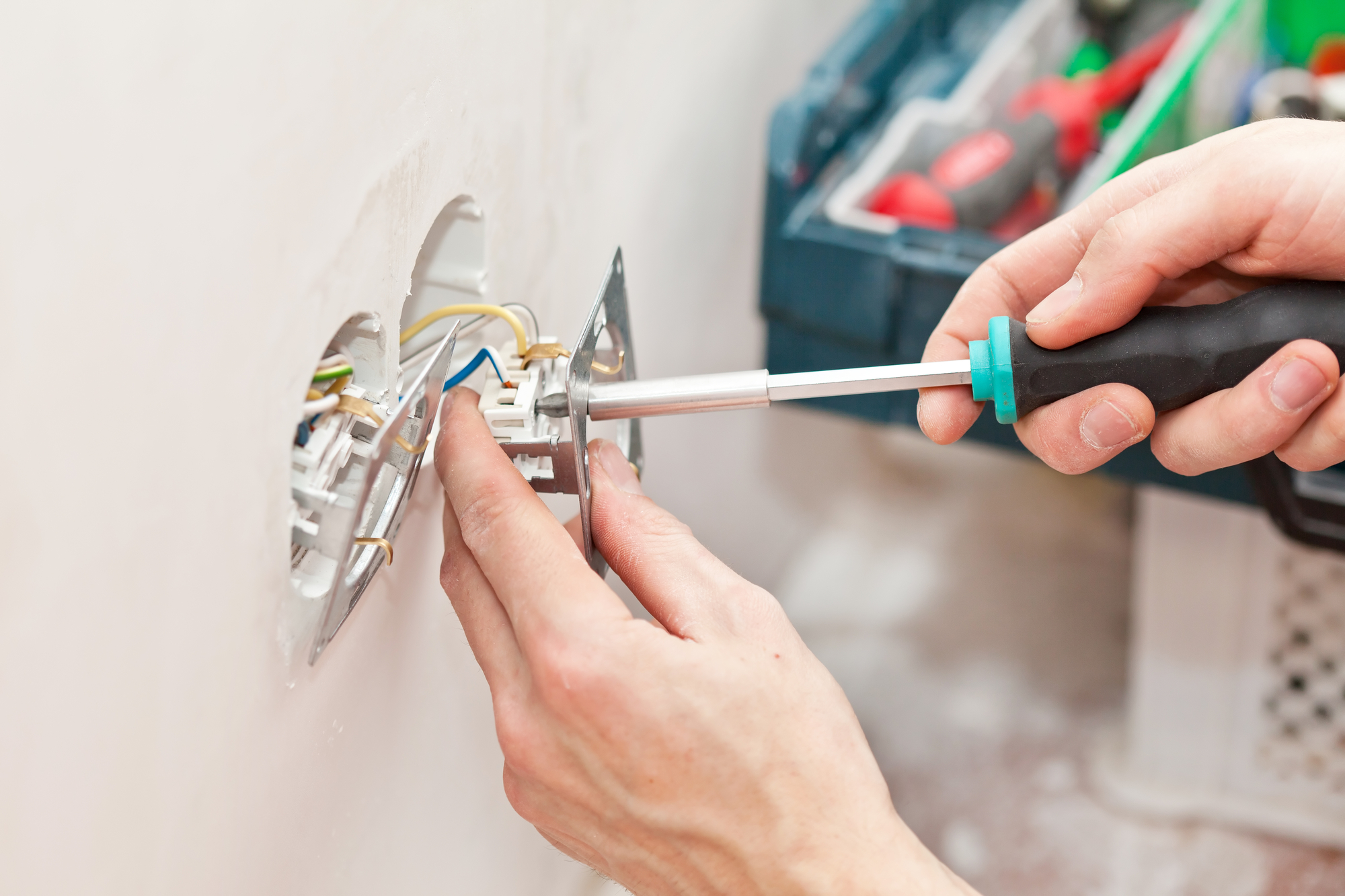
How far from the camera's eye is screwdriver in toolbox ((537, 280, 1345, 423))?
0.38 metres

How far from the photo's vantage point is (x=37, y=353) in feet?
0.79

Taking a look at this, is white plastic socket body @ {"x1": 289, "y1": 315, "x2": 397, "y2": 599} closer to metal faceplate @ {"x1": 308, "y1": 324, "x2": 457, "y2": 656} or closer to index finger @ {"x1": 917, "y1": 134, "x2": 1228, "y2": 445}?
metal faceplate @ {"x1": 308, "y1": 324, "x2": 457, "y2": 656}

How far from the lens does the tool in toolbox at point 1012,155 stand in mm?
748

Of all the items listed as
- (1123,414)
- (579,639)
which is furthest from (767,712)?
(1123,414)

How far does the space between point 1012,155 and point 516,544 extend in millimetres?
561

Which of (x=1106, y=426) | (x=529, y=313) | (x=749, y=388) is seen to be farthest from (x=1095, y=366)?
(x=529, y=313)

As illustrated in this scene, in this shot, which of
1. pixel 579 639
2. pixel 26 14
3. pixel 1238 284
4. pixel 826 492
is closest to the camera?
pixel 26 14

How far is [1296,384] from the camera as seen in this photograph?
0.38m

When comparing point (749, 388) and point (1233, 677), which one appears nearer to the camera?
point (749, 388)

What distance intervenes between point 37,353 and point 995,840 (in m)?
0.87

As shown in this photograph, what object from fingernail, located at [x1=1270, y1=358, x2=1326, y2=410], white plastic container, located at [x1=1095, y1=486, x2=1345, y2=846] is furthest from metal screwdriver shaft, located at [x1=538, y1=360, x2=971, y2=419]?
white plastic container, located at [x1=1095, y1=486, x2=1345, y2=846]

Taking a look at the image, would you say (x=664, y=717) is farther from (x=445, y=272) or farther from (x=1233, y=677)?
(x=1233, y=677)

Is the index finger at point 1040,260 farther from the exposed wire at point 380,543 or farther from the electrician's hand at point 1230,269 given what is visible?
the exposed wire at point 380,543

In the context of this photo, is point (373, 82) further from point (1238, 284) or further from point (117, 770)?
point (1238, 284)
